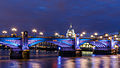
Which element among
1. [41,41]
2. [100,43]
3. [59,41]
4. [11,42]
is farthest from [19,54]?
[100,43]

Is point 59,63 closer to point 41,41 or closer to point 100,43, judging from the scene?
point 41,41

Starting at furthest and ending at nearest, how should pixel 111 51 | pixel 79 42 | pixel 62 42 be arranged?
pixel 111 51 → pixel 79 42 → pixel 62 42

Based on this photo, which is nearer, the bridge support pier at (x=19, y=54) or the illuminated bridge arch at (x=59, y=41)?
the bridge support pier at (x=19, y=54)

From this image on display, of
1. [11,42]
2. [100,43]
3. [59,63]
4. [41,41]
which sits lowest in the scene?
[59,63]

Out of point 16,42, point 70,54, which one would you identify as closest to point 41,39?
point 16,42

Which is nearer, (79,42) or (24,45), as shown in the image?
(24,45)

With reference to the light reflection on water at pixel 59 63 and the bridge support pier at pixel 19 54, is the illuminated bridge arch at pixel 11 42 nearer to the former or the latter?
the bridge support pier at pixel 19 54

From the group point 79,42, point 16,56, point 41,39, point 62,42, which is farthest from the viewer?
point 79,42

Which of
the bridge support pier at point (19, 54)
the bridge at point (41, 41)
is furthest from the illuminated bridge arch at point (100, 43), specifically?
the bridge support pier at point (19, 54)

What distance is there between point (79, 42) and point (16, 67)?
55.8 m

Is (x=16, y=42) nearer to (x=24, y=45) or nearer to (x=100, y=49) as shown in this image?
(x=24, y=45)

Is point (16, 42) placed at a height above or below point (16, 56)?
above

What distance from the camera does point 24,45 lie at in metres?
72.2

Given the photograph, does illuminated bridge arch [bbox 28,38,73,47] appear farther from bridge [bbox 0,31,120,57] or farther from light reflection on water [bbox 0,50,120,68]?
light reflection on water [bbox 0,50,120,68]
